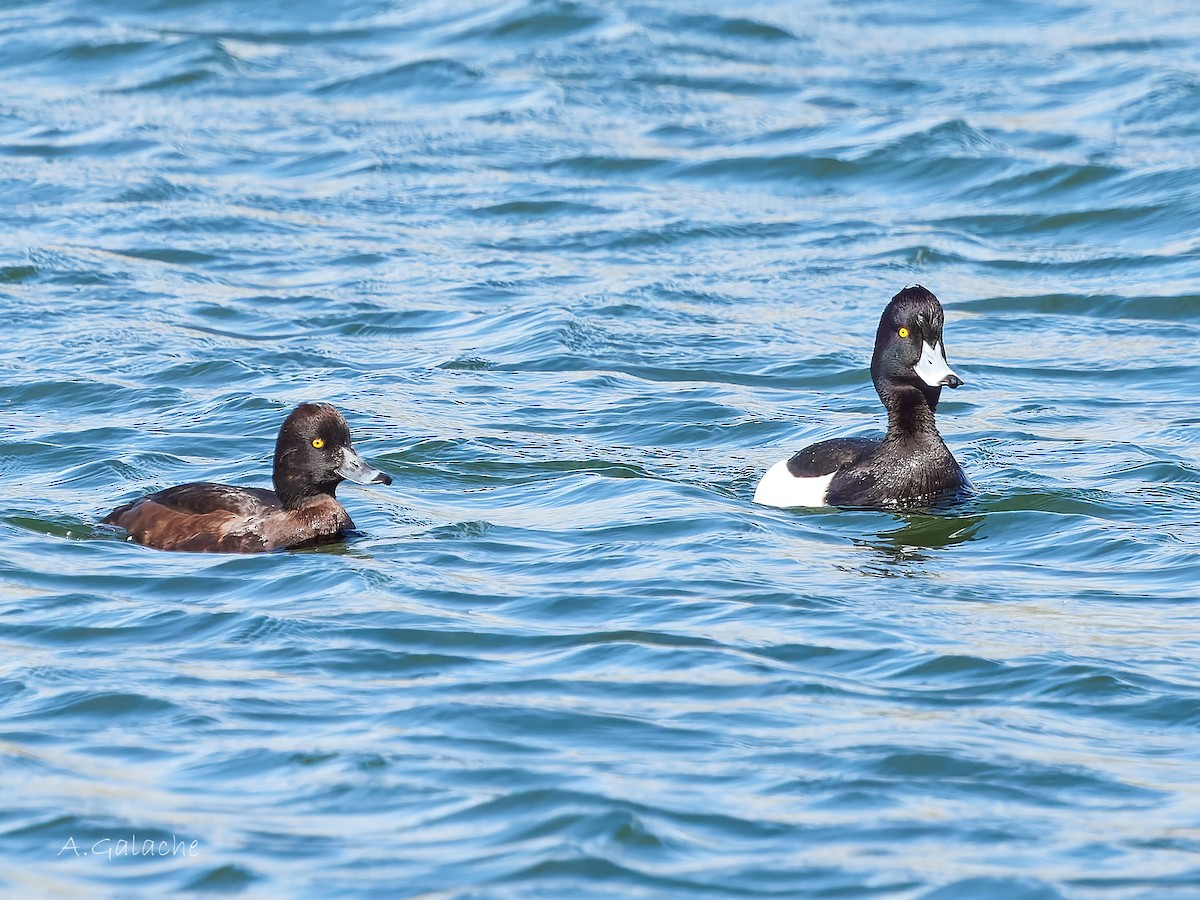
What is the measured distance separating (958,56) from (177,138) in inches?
356

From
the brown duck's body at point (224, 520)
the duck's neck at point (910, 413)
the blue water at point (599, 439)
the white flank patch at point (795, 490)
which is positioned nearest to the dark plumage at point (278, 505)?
the brown duck's body at point (224, 520)

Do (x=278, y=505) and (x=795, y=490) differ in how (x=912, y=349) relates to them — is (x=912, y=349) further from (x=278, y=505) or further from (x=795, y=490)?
(x=278, y=505)

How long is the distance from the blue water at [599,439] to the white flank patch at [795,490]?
30cm

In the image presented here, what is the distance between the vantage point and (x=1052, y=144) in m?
20.5

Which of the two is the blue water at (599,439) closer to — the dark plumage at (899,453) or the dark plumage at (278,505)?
the dark plumage at (278,505)

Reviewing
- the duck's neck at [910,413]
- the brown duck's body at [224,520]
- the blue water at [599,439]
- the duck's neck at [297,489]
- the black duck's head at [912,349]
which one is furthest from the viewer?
the duck's neck at [910,413]

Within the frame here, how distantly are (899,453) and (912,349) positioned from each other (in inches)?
23.3

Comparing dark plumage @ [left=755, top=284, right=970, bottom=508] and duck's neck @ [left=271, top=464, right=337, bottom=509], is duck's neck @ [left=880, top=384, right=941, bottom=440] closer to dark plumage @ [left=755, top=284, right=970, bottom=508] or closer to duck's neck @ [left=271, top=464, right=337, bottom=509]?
dark plumage @ [left=755, top=284, right=970, bottom=508]

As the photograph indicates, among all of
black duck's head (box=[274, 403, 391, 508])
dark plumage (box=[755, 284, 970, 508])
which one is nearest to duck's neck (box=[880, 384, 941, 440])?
dark plumage (box=[755, 284, 970, 508])

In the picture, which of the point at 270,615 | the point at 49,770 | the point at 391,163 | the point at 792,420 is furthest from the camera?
the point at 391,163

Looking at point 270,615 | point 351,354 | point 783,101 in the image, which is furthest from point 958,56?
point 270,615

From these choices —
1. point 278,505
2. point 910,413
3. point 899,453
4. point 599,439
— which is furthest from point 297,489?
point 910,413

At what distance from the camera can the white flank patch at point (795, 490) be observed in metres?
11.2

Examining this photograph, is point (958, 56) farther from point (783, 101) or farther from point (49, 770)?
point (49, 770)
